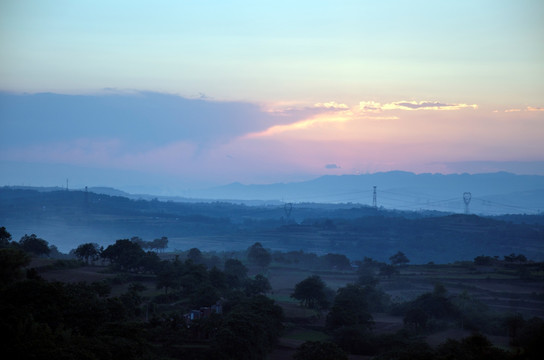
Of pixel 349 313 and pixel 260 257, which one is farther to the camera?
pixel 260 257

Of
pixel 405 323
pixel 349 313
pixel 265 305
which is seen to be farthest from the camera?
pixel 405 323

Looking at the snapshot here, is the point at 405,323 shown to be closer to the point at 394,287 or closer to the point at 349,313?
the point at 349,313

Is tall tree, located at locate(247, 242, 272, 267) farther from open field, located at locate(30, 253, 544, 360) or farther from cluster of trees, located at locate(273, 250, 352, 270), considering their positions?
cluster of trees, located at locate(273, 250, 352, 270)

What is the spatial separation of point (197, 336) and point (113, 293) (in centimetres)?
935

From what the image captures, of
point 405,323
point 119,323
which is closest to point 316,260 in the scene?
point 405,323

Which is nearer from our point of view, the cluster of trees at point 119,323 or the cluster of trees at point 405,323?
the cluster of trees at point 119,323

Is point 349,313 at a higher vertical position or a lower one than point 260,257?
lower

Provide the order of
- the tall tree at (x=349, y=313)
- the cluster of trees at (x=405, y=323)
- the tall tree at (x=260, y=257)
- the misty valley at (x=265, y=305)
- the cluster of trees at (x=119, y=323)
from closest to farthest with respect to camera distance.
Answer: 1. the cluster of trees at (x=119, y=323)
2. the misty valley at (x=265, y=305)
3. the cluster of trees at (x=405, y=323)
4. the tall tree at (x=349, y=313)
5. the tall tree at (x=260, y=257)

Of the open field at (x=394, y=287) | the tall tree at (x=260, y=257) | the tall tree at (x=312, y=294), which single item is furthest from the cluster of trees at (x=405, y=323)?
the tall tree at (x=260, y=257)

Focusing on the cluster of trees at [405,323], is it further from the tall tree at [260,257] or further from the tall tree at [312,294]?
the tall tree at [260,257]

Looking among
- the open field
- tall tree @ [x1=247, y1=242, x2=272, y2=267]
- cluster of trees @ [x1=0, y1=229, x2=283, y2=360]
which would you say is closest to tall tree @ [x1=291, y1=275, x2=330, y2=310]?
the open field

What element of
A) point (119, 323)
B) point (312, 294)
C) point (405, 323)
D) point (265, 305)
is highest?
point (119, 323)

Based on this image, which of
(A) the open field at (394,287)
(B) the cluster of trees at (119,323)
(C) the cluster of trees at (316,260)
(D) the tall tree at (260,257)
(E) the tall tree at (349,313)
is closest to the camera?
(B) the cluster of trees at (119,323)

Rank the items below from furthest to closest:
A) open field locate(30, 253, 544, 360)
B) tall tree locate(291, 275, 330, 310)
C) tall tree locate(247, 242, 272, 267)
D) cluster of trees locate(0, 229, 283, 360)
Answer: tall tree locate(247, 242, 272, 267)
tall tree locate(291, 275, 330, 310)
open field locate(30, 253, 544, 360)
cluster of trees locate(0, 229, 283, 360)
